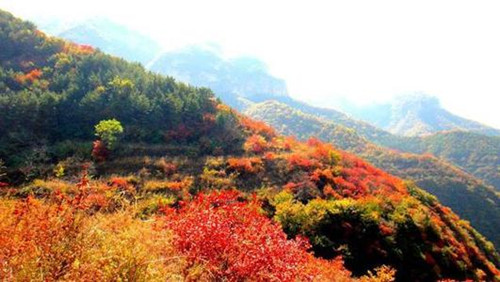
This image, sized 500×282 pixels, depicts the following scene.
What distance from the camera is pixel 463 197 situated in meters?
89.8

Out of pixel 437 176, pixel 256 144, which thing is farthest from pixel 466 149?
pixel 256 144

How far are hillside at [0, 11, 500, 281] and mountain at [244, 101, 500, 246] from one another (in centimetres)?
4577

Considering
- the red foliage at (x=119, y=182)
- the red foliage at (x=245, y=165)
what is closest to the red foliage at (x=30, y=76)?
the red foliage at (x=119, y=182)

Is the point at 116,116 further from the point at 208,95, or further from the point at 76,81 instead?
the point at 208,95

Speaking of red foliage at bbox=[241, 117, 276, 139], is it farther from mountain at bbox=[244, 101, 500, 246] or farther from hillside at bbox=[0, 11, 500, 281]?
mountain at bbox=[244, 101, 500, 246]

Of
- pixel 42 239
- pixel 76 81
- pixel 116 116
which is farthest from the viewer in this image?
pixel 76 81

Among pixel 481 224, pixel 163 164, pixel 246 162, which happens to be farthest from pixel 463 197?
pixel 163 164

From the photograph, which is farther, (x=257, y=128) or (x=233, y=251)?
(x=257, y=128)

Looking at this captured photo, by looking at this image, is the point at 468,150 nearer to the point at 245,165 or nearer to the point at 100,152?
the point at 245,165

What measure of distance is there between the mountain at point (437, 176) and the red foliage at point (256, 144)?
5315cm

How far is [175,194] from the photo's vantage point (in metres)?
29.8

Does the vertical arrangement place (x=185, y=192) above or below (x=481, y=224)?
above

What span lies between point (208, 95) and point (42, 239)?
156ft

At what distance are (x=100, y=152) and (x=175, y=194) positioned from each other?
10.5 meters
